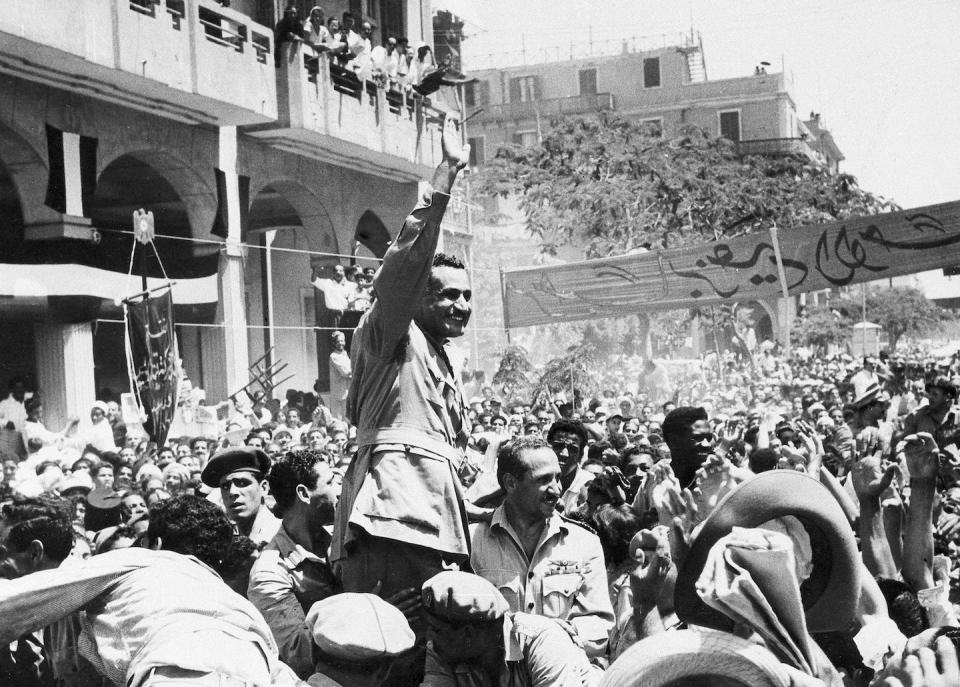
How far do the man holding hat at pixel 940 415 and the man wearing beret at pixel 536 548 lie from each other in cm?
418

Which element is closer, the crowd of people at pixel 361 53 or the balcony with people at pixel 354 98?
the balcony with people at pixel 354 98

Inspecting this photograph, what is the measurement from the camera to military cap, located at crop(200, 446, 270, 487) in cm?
567

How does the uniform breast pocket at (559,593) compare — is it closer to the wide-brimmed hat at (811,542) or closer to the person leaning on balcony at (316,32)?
the wide-brimmed hat at (811,542)

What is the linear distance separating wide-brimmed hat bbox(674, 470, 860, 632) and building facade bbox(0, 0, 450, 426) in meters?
11.6

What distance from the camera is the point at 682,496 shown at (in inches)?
175

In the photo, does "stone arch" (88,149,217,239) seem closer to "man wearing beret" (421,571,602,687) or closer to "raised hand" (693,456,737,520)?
"raised hand" (693,456,737,520)

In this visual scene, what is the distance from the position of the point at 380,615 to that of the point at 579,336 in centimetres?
3616

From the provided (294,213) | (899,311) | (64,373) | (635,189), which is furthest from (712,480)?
(899,311)

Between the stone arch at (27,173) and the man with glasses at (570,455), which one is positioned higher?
the stone arch at (27,173)

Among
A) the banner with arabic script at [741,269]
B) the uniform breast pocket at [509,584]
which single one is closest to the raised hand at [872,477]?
the uniform breast pocket at [509,584]

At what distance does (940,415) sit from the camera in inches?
305

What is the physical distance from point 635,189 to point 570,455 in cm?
2309

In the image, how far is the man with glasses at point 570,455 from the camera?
21.9 ft

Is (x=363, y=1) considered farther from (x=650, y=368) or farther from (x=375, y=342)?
(x=375, y=342)
